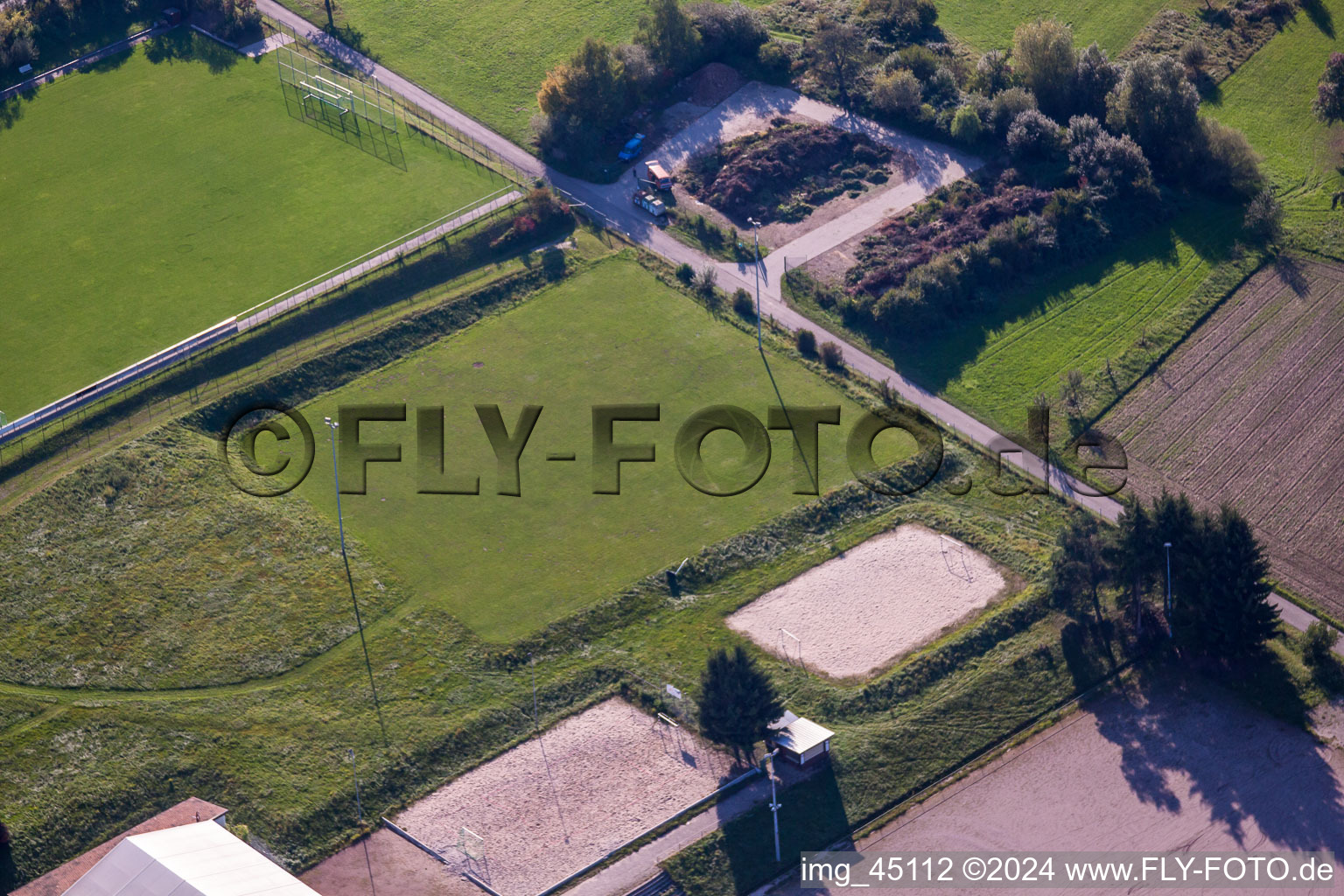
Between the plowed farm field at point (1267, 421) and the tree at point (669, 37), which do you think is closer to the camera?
the plowed farm field at point (1267, 421)

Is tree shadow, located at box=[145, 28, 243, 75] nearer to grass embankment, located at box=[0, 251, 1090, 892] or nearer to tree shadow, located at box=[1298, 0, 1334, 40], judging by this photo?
grass embankment, located at box=[0, 251, 1090, 892]

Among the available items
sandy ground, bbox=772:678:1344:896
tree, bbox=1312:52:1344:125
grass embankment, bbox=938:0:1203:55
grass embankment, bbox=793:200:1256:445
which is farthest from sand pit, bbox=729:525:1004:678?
grass embankment, bbox=938:0:1203:55

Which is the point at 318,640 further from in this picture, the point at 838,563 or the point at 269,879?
the point at 838,563

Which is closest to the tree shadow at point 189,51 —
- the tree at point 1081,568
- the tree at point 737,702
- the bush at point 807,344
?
the bush at point 807,344

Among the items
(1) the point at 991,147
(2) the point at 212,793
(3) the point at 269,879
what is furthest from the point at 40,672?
(1) the point at 991,147

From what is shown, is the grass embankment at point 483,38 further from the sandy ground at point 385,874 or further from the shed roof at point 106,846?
the sandy ground at point 385,874

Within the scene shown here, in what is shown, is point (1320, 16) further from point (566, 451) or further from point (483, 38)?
point (566, 451)
